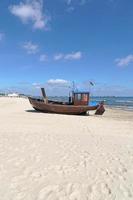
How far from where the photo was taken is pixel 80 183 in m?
4.97

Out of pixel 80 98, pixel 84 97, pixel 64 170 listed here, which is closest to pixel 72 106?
pixel 80 98

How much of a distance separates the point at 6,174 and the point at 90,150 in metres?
3.28

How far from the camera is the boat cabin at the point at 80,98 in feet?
76.4

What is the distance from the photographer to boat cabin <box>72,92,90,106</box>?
76.4 feet

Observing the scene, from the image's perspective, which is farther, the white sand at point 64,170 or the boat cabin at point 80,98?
the boat cabin at point 80,98

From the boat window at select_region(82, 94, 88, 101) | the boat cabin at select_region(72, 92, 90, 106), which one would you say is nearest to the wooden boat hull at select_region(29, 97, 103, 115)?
the boat cabin at select_region(72, 92, 90, 106)

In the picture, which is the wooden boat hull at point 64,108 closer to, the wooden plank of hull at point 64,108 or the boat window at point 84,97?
the wooden plank of hull at point 64,108

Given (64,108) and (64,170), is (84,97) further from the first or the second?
(64,170)

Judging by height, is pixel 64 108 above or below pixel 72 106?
below

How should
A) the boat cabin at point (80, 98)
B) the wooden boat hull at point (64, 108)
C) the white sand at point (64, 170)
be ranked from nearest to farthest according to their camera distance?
1. the white sand at point (64, 170)
2. the wooden boat hull at point (64, 108)
3. the boat cabin at point (80, 98)

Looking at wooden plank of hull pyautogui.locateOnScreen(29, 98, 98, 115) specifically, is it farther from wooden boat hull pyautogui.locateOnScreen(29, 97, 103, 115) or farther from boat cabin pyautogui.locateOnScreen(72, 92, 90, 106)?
boat cabin pyautogui.locateOnScreen(72, 92, 90, 106)

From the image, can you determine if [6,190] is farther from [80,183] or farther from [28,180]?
[80,183]

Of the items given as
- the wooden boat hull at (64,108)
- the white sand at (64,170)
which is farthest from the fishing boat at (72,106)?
the white sand at (64,170)

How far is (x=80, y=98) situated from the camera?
23438 mm
